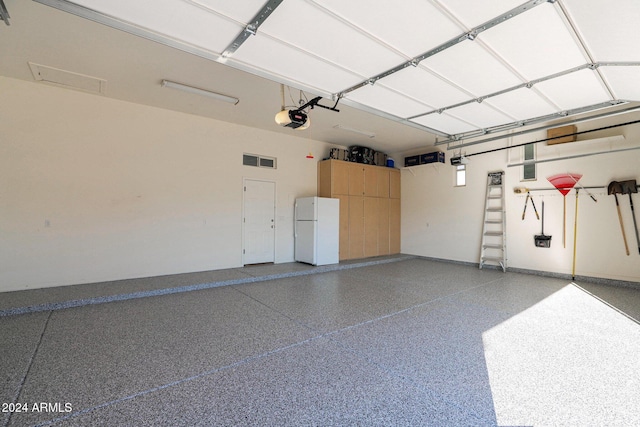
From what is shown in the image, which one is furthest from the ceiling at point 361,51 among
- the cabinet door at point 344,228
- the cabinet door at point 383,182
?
the cabinet door at point 383,182

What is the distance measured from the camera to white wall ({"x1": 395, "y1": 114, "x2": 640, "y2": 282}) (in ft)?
17.1

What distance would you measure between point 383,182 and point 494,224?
10.2ft

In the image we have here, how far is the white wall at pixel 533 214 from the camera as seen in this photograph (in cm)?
521

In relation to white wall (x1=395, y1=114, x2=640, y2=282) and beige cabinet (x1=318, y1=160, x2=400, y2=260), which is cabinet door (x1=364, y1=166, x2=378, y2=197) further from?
white wall (x1=395, y1=114, x2=640, y2=282)

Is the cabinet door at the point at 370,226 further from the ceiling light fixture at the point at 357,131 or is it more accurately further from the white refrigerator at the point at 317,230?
the ceiling light fixture at the point at 357,131

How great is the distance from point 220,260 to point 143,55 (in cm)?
400

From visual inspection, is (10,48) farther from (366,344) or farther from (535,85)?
(535,85)

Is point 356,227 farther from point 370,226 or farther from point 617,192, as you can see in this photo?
point 617,192

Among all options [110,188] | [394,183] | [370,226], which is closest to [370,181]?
[394,183]

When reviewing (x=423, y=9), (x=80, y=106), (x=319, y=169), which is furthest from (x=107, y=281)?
(x=423, y=9)

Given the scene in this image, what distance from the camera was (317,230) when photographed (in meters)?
6.71

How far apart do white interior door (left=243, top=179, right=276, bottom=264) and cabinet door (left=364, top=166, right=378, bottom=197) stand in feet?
8.86

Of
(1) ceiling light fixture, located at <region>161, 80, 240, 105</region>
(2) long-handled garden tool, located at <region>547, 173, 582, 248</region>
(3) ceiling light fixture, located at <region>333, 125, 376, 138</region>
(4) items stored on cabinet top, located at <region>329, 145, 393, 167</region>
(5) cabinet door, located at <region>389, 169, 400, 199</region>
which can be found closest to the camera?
(1) ceiling light fixture, located at <region>161, 80, 240, 105</region>

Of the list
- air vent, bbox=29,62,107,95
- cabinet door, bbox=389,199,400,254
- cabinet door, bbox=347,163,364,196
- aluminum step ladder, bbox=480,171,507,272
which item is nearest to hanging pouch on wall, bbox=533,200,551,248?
aluminum step ladder, bbox=480,171,507,272
